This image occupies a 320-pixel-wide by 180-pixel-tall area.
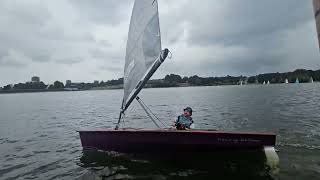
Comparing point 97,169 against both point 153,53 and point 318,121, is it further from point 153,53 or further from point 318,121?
point 318,121

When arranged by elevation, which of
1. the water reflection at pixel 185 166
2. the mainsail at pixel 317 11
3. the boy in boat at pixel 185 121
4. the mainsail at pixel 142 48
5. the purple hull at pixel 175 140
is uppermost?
the mainsail at pixel 142 48

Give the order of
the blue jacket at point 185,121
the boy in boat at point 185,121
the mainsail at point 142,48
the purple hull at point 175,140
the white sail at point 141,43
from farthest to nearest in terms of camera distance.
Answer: the blue jacket at point 185,121, the boy in boat at point 185,121, the white sail at point 141,43, the mainsail at point 142,48, the purple hull at point 175,140

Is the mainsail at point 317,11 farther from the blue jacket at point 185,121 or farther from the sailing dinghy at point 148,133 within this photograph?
the blue jacket at point 185,121

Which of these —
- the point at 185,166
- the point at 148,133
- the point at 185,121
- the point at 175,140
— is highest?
the point at 185,121

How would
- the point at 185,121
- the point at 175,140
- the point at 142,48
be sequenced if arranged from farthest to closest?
the point at 185,121, the point at 142,48, the point at 175,140

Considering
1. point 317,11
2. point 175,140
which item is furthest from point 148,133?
point 317,11

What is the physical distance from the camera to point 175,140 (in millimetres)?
10828

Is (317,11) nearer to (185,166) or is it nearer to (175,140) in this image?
(175,140)

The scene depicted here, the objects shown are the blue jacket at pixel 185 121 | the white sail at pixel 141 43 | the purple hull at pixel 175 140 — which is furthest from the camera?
the blue jacket at pixel 185 121

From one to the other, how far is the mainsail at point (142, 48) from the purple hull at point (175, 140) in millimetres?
1656

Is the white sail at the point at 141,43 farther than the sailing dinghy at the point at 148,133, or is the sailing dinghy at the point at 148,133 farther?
the white sail at the point at 141,43

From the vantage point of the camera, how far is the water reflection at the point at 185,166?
10.2 m

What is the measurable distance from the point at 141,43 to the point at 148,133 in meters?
3.11

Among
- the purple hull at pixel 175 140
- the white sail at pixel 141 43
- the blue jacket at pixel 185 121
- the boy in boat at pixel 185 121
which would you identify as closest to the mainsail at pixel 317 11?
the purple hull at pixel 175 140
